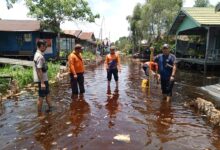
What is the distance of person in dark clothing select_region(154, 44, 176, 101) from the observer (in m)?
9.50

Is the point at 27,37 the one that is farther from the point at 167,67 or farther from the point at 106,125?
the point at 106,125

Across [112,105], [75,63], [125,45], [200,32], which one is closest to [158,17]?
[200,32]

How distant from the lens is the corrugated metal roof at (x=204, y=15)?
20938 mm

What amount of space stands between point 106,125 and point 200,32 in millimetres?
25669

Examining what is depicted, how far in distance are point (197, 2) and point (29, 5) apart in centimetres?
3102

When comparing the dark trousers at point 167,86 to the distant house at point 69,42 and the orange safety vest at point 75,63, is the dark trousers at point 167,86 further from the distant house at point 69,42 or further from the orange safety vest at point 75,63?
the distant house at point 69,42

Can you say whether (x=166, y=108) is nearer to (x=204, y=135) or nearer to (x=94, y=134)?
(x=204, y=135)

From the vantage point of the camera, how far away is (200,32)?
3058 centimetres

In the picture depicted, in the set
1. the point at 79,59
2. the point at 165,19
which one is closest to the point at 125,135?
the point at 79,59

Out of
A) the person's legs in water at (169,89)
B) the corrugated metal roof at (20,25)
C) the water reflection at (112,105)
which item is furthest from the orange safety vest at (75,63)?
the corrugated metal roof at (20,25)

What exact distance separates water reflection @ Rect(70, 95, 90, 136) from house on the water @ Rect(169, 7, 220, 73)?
39.8ft

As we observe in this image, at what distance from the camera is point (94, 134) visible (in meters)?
6.42

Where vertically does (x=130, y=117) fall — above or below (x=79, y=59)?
below

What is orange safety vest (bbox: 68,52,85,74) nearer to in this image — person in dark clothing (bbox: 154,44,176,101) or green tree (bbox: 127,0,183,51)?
person in dark clothing (bbox: 154,44,176,101)
